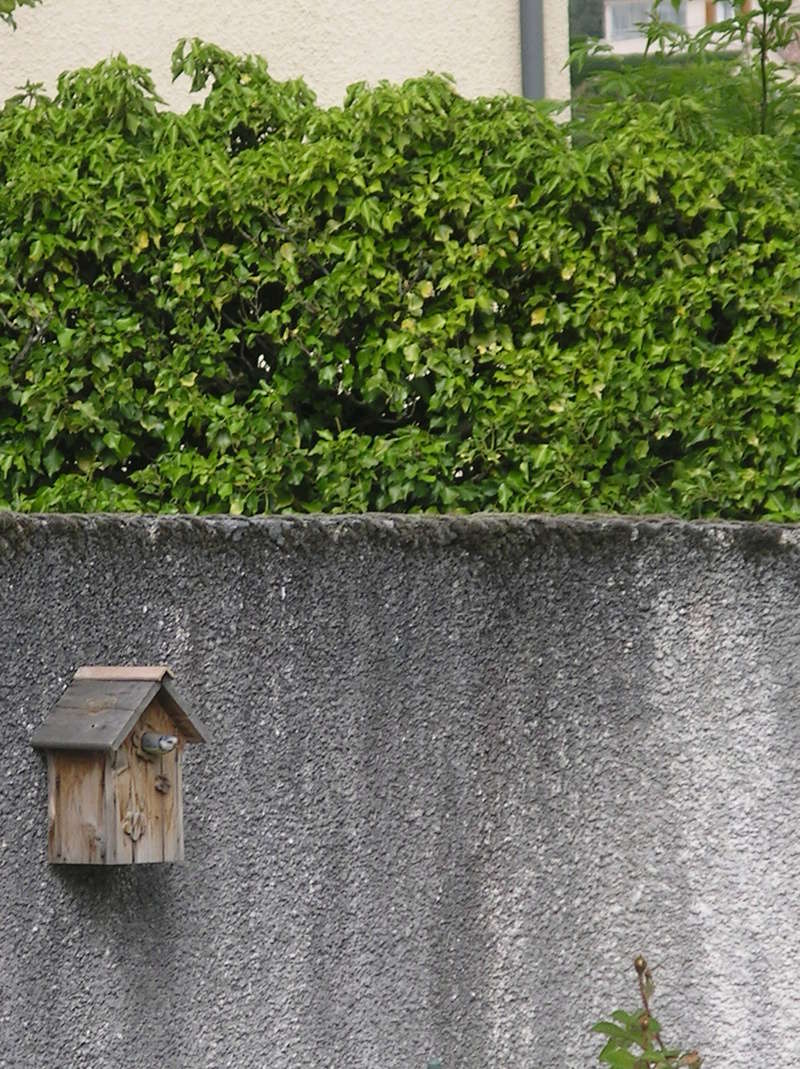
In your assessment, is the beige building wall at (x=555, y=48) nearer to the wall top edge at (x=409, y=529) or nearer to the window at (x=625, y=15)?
the window at (x=625, y=15)

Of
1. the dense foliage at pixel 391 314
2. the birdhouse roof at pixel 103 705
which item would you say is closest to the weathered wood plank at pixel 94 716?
the birdhouse roof at pixel 103 705

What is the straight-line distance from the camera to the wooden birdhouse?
8.45 feet

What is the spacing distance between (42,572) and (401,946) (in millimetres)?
1036

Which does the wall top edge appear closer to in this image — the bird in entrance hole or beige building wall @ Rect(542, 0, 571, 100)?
the bird in entrance hole

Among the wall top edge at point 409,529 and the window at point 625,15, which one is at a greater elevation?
the window at point 625,15

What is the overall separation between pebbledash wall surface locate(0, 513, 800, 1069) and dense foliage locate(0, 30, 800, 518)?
0.35 metres

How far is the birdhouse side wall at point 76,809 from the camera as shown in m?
2.57

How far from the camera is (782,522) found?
3.48 m

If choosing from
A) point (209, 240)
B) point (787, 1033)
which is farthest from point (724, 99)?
point (787, 1033)

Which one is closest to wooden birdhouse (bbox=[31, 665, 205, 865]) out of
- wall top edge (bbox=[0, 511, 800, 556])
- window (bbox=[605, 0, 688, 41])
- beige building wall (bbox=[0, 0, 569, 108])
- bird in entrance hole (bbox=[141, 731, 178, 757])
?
bird in entrance hole (bbox=[141, 731, 178, 757])

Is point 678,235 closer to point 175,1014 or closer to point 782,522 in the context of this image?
point 782,522

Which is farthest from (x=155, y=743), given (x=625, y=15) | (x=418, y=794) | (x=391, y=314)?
(x=625, y=15)

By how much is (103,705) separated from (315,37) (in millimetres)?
3868

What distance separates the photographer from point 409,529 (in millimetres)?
3055
